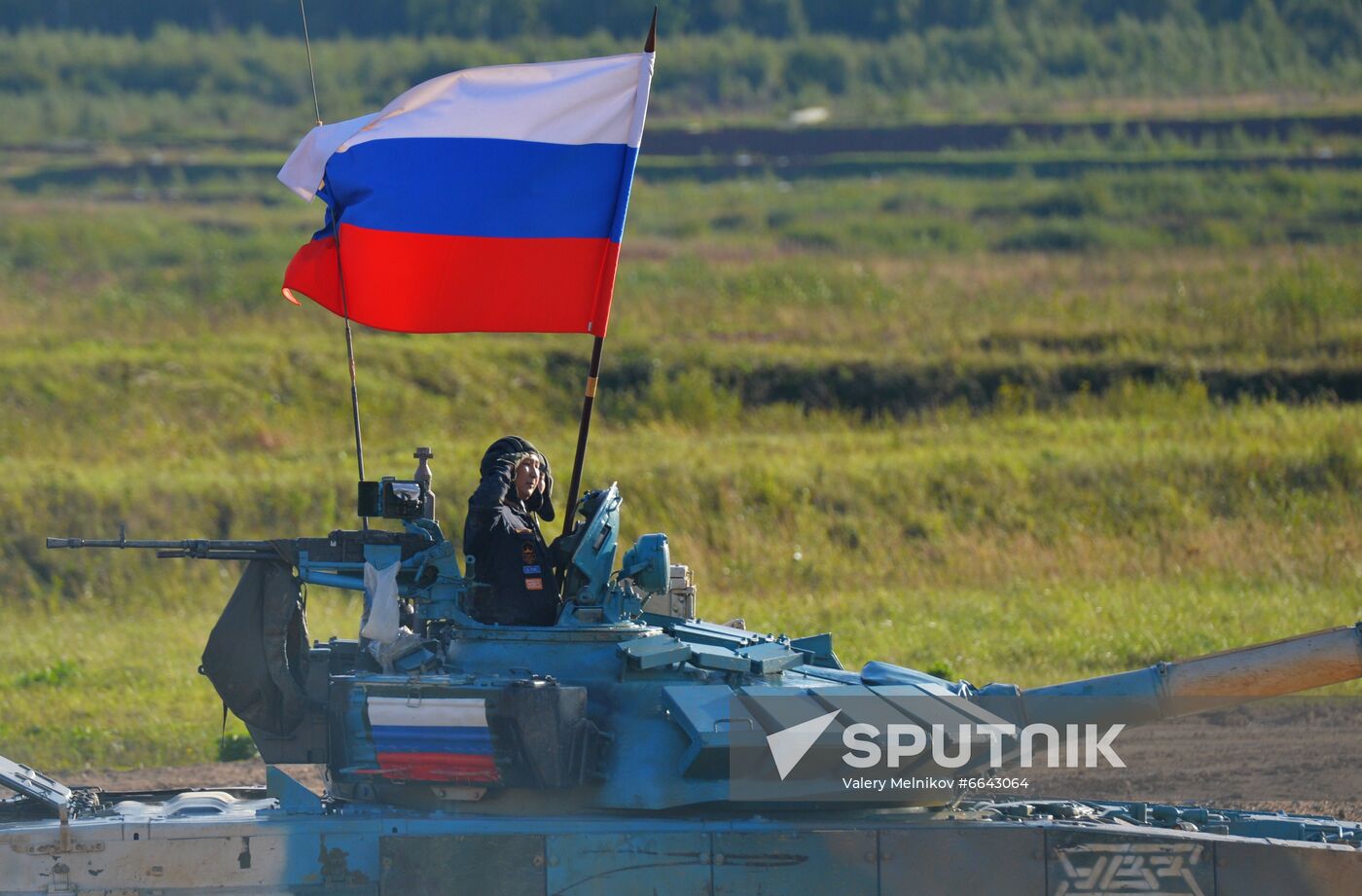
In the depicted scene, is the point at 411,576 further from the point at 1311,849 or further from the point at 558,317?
the point at 1311,849

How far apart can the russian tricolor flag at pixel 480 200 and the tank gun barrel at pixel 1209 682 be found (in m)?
3.36

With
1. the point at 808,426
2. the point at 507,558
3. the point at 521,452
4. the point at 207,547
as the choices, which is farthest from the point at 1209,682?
the point at 808,426

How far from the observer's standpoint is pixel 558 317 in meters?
11.1

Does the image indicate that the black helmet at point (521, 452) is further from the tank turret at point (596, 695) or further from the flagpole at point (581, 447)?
the tank turret at point (596, 695)

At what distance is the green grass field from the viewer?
18.1 metres

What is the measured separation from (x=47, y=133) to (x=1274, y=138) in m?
28.5

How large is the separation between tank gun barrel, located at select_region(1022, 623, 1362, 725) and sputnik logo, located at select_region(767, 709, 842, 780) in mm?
1191

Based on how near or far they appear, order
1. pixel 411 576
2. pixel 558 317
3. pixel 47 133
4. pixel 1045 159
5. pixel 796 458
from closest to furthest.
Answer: pixel 411 576, pixel 558 317, pixel 796 458, pixel 1045 159, pixel 47 133

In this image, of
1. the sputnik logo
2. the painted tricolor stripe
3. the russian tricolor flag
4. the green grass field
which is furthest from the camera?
the green grass field

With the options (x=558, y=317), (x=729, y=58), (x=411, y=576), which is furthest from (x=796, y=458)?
(x=729, y=58)

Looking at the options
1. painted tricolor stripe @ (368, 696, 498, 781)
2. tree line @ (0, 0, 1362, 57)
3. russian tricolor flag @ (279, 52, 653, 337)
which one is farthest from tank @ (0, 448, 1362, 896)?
tree line @ (0, 0, 1362, 57)

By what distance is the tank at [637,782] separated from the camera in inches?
357

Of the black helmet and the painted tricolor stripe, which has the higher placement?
the black helmet

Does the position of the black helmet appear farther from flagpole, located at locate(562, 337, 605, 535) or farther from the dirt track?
the dirt track
